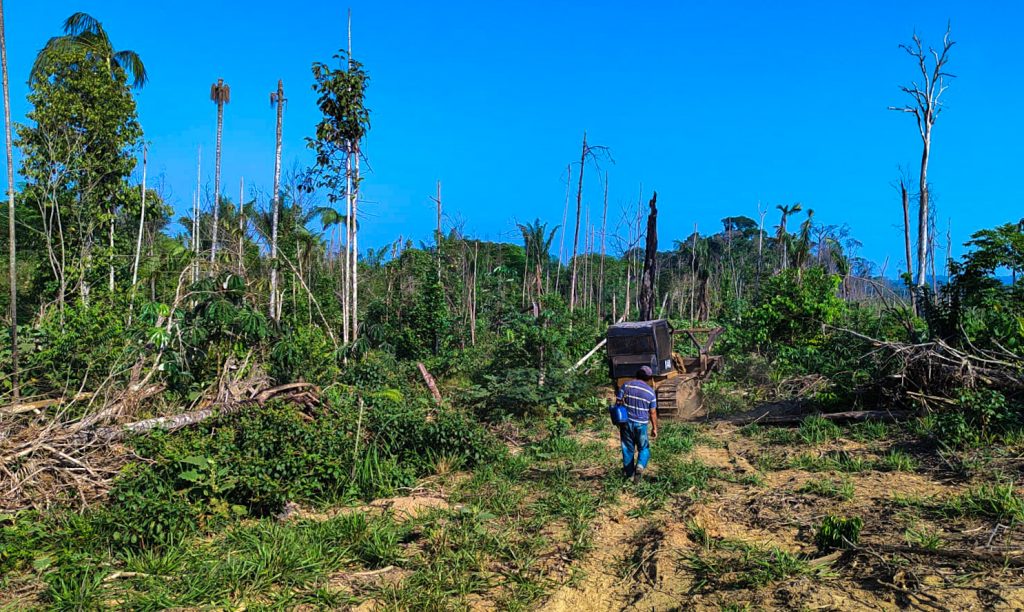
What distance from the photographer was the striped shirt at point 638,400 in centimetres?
686

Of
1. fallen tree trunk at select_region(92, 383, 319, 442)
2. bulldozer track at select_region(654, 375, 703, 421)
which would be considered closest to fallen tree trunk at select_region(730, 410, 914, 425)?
bulldozer track at select_region(654, 375, 703, 421)

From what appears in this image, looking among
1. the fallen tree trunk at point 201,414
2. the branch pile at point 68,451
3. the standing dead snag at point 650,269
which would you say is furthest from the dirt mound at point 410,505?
the standing dead snag at point 650,269

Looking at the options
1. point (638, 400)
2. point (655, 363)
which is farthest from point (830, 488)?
point (655, 363)

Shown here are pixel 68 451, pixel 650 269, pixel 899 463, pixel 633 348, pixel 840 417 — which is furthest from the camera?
pixel 650 269

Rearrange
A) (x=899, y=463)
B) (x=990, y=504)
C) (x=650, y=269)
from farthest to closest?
(x=650, y=269) → (x=899, y=463) → (x=990, y=504)

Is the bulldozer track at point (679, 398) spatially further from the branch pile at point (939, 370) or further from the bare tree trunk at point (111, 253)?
the bare tree trunk at point (111, 253)

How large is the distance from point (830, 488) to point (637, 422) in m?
2.00

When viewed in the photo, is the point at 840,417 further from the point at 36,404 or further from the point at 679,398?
the point at 36,404

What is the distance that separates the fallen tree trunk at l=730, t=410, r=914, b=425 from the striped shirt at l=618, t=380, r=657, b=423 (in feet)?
11.9

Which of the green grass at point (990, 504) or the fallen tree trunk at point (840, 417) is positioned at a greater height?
the fallen tree trunk at point (840, 417)

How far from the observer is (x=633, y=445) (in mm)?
7086

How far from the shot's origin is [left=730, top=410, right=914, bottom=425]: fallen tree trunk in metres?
8.74

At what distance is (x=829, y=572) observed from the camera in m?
4.34

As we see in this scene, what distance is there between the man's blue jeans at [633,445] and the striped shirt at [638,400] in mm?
88
